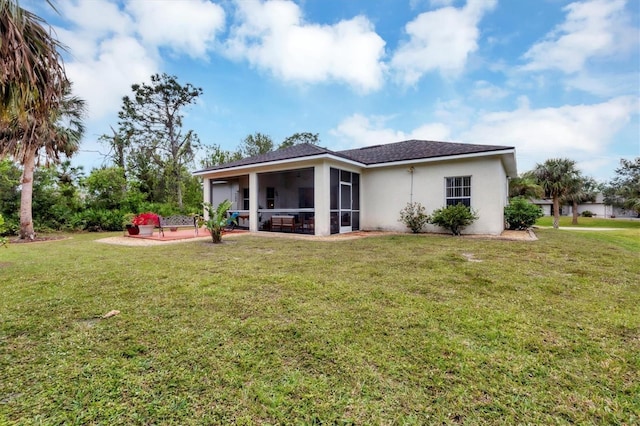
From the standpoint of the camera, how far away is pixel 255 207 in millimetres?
14852

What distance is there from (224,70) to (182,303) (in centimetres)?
1566

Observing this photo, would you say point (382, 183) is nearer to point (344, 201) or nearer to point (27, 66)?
point (344, 201)

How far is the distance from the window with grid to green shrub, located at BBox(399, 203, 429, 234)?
115 centimetres

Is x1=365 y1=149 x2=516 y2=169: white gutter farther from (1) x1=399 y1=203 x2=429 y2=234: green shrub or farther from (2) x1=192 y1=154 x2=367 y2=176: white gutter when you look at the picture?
(1) x1=399 y1=203 x2=429 y2=234: green shrub

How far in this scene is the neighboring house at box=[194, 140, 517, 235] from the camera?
12.0 meters

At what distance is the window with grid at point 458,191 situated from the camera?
12.5m

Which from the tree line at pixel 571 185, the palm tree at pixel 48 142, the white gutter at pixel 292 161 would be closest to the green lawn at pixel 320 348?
the white gutter at pixel 292 161

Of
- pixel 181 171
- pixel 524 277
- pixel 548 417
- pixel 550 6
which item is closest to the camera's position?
pixel 548 417

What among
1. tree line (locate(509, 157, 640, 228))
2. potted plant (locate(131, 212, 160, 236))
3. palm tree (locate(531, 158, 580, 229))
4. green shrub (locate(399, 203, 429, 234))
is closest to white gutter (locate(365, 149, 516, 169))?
green shrub (locate(399, 203, 429, 234))

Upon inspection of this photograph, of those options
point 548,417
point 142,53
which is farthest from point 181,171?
point 548,417

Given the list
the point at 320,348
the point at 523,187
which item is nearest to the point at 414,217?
the point at 320,348

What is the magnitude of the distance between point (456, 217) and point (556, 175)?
15106 millimetres

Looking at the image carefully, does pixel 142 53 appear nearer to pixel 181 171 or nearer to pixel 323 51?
pixel 323 51

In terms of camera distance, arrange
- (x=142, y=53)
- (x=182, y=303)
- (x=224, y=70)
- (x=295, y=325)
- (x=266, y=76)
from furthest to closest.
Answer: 1. (x=266, y=76)
2. (x=224, y=70)
3. (x=142, y=53)
4. (x=182, y=303)
5. (x=295, y=325)
